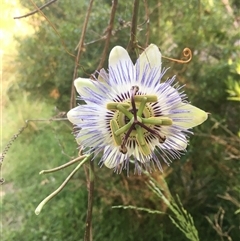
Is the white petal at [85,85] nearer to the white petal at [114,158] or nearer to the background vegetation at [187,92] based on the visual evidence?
the white petal at [114,158]

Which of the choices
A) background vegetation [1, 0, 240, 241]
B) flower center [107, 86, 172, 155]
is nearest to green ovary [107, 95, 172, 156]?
flower center [107, 86, 172, 155]

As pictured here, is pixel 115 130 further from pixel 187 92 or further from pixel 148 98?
pixel 187 92

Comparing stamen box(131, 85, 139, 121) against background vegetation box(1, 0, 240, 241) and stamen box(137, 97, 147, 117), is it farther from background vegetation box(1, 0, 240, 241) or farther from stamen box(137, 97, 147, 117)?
background vegetation box(1, 0, 240, 241)

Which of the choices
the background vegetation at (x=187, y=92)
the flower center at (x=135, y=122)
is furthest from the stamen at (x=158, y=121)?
the background vegetation at (x=187, y=92)

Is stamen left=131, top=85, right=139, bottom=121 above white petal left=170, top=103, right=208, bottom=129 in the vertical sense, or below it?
above

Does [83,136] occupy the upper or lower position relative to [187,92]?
upper

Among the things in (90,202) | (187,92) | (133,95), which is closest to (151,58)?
(133,95)
